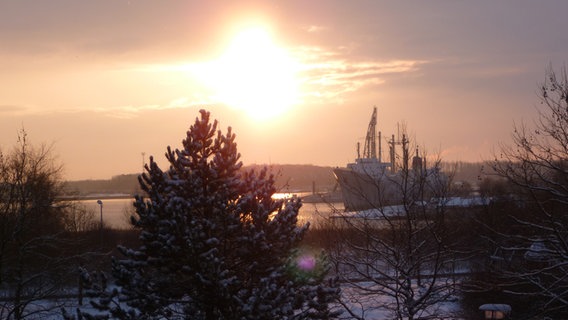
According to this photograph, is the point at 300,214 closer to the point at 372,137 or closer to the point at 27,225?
the point at 27,225

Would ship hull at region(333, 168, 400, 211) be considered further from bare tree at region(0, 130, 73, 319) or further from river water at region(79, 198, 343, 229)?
bare tree at region(0, 130, 73, 319)

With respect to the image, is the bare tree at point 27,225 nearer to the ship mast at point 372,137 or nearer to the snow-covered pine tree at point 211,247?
the snow-covered pine tree at point 211,247

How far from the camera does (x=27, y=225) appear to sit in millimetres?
20484

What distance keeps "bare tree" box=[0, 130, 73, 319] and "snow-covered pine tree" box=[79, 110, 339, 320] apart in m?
10.3

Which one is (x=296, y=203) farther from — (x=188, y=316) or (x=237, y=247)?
(x=188, y=316)

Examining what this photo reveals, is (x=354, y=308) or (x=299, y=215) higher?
(x=299, y=215)

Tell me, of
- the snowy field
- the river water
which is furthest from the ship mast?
the snowy field

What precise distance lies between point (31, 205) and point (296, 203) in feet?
46.8

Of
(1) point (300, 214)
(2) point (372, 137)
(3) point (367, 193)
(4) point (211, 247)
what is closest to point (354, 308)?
(1) point (300, 214)

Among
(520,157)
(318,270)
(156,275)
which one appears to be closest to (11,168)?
(156,275)

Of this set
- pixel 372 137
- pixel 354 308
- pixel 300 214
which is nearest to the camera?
pixel 354 308

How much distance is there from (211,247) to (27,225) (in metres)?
13.1

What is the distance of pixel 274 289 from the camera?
9289 millimetres

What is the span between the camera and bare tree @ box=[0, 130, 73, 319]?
773 inches
